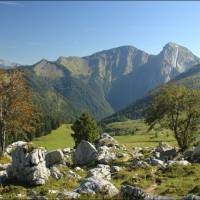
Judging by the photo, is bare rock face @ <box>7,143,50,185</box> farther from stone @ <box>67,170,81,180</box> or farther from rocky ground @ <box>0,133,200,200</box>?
stone @ <box>67,170,81,180</box>

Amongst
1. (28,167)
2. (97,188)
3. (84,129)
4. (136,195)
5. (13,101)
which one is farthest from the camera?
(84,129)

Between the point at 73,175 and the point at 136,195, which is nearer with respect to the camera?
the point at 136,195

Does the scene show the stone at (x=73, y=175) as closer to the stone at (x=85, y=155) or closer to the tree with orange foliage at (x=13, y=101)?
the stone at (x=85, y=155)

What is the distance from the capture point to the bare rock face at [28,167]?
39031 mm

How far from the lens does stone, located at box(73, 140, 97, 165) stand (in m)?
→ 56.6

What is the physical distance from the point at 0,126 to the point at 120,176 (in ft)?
106

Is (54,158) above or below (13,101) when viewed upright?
below

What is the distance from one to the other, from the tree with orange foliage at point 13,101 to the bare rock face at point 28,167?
82.5 feet

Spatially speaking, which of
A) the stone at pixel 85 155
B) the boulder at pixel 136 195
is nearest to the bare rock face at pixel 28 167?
the boulder at pixel 136 195

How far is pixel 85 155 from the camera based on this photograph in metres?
57.2

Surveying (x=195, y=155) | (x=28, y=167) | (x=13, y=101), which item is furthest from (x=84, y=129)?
(x=28, y=167)

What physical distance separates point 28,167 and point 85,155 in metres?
17.8

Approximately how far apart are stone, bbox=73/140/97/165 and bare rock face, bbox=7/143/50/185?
50.9 ft

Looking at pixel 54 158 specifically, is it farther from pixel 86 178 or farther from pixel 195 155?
pixel 195 155
